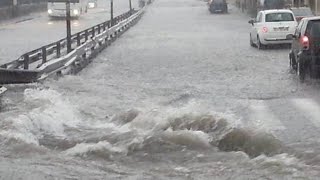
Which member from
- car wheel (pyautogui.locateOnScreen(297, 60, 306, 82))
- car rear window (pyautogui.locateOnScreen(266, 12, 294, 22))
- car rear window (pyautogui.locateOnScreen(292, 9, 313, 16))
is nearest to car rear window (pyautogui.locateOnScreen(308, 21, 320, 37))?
car wheel (pyautogui.locateOnScreen(297, 60, 306, 82))

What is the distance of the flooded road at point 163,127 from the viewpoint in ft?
23.5

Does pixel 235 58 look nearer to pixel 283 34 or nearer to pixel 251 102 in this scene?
pixel 283 34

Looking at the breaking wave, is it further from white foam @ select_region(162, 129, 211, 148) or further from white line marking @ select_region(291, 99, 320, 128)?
white line marking @ select_region(291, 99, 320, 128)

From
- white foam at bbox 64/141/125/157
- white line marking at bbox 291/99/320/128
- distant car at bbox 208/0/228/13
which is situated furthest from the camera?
distant car at bbox 208/0/228/13

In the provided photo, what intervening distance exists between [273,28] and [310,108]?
1344 cm

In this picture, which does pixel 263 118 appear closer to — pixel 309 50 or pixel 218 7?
pixel 309 50

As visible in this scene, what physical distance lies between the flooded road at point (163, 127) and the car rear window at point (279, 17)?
29.9ft

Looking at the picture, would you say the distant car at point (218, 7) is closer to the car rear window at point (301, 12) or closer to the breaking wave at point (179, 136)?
the car rear window at point (301, 12)

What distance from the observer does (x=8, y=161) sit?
748cm

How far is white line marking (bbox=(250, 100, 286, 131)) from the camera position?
9.45 meters

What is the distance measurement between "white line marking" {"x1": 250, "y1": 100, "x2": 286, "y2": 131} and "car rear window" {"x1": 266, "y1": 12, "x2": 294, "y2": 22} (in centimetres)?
1400

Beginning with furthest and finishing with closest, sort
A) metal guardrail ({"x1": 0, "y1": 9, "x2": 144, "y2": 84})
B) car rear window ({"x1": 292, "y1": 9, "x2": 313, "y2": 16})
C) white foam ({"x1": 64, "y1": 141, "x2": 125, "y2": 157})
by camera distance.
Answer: car rear window ({"x1": 292, "y1": 9, "x2": 313, "y2": 16}) < metal guardrail ({"x1": 0, "y1": 9, "x2": 144, "y2": 84}) < white foam ({"x1": 64, "y1": 141, "x2": 125, "y2": 157})

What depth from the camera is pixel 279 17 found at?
25328 millimetres

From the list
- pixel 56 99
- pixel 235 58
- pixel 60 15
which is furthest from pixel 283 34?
pixel 60 15
